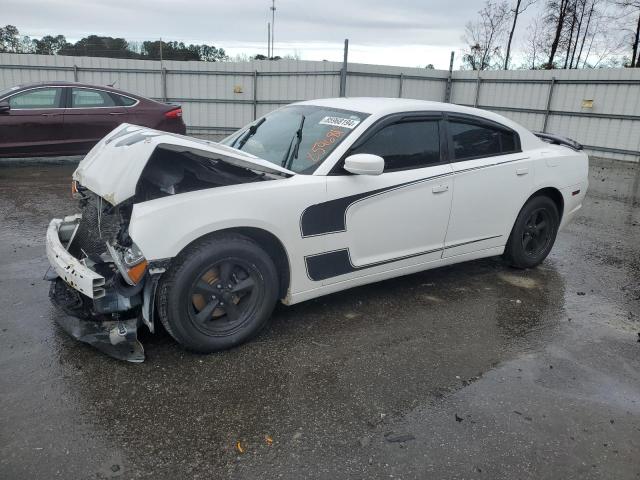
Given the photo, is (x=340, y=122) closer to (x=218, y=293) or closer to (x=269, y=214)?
(x=269, y=214)

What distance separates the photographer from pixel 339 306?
4.20m

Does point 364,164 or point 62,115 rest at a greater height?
point 364,164

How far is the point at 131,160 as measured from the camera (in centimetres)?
318

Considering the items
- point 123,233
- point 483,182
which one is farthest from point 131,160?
point 483,182

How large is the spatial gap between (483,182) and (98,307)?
10.3 feet

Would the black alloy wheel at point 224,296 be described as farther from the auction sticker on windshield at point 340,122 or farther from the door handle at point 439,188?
the door handle at point 439,188

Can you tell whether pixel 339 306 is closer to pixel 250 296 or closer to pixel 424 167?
pixel 250 296

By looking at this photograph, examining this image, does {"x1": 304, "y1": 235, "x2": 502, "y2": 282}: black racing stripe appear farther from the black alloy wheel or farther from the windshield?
the windshield

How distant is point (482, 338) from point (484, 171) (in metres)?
1.48

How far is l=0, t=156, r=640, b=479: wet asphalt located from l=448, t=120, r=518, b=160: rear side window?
1216 mm

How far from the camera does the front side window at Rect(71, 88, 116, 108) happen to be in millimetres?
9273

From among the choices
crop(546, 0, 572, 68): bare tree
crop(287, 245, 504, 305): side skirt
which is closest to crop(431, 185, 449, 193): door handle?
crop(287, 245, 504, 305): side skirt

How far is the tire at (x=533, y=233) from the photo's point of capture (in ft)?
16.2

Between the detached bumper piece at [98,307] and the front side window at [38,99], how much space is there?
6662 millimetres
